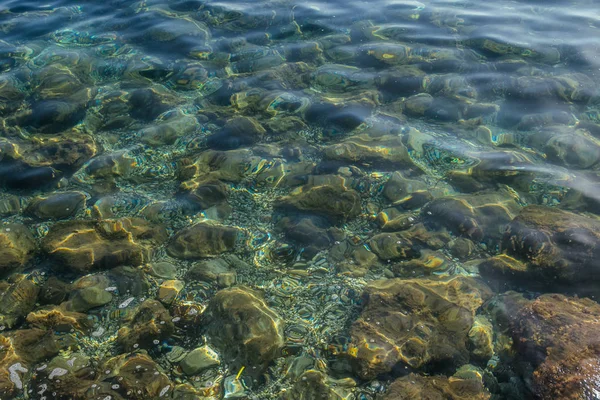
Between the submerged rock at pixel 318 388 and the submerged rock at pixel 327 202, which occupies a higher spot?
the submerged rock at pixel 327 202

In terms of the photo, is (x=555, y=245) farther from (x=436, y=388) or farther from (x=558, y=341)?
(x=436, y=388)

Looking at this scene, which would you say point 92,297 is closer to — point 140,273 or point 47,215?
point 140,273

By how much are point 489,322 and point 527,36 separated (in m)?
5.97

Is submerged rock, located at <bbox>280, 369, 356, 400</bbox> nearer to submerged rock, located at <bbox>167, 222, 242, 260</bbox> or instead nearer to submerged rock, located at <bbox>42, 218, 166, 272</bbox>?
submerged rock, located at <bbox>167, 222, 242, 260</bbox>

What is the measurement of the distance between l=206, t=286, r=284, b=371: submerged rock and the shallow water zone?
0.02 metres

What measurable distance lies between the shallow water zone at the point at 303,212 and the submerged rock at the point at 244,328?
0.02m

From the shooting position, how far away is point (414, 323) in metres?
3.67

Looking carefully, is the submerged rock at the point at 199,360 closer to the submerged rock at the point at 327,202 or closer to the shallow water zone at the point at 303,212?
the shallow water zone at the point at 303,212

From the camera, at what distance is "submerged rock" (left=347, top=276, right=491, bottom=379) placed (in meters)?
3.46

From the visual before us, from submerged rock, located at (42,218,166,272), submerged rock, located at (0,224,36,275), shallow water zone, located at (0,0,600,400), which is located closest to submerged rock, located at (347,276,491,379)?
shallow water zone, located at (0,0,600,400)

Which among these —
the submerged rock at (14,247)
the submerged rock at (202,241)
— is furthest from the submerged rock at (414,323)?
the submerged rock at (14,247)

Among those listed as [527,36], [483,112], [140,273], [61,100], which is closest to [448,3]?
[527,36]

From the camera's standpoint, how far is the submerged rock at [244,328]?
3473 millimetres

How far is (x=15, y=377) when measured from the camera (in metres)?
3.30
